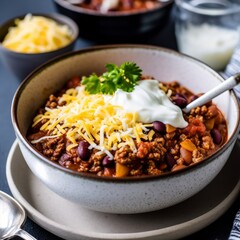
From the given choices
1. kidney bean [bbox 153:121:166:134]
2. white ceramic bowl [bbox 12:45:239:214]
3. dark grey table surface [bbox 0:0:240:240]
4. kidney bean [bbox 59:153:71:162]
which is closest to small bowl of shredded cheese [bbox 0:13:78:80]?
dark grey table surface [bbox 0:0:240:240]

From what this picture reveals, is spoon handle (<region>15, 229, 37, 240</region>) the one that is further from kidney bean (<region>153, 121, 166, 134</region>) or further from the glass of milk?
the glass of milk

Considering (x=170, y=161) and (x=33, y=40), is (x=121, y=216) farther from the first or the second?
(x=33, y=40)

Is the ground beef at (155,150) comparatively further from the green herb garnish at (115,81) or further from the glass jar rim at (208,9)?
the glass jar rim at (208,9)

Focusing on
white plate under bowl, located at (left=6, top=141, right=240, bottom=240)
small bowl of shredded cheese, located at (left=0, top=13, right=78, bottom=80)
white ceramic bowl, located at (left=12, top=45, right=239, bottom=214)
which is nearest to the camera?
white ceramic bowl, located at (left=12, top=45, right=239, bottom=214)

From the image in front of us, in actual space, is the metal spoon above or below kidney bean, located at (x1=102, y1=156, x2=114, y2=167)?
below

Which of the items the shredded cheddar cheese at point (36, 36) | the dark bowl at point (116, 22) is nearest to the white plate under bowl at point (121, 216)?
the shredded cheddar cheese at point (36, 36)
